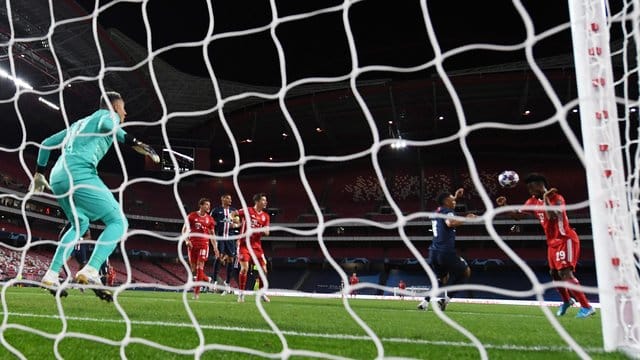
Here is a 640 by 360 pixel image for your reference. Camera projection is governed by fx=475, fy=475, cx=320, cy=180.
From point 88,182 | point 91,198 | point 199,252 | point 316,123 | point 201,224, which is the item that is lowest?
point 199,252

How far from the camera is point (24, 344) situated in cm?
245

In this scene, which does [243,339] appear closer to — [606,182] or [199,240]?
[606,182]

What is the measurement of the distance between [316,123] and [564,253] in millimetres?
18623

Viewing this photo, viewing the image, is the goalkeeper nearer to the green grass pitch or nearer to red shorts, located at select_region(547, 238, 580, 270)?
the green grass pitch

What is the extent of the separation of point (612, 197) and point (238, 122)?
71.3 ft

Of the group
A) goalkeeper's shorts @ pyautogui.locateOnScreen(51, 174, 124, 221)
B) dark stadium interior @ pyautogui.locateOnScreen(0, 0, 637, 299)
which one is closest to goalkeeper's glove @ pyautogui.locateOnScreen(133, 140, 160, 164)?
goalkeeper's shorts @ pyautogui.locateOnScreen(51, 174, 124, 221)

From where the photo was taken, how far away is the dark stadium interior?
17500 mm

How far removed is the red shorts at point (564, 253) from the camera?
4.82 metres

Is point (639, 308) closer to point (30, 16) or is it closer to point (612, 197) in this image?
point (612, 197)

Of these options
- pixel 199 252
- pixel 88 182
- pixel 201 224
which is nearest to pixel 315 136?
pixel 199 252

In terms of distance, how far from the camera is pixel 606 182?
7.63ft

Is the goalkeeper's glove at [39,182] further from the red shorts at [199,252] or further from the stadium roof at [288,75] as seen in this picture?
the stadium roof at [288,75]

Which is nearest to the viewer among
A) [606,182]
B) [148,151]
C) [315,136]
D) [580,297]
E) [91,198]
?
[606,182]

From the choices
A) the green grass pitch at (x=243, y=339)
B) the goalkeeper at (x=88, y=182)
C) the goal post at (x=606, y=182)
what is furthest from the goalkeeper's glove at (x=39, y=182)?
the goal post at (x=606, y=182)
